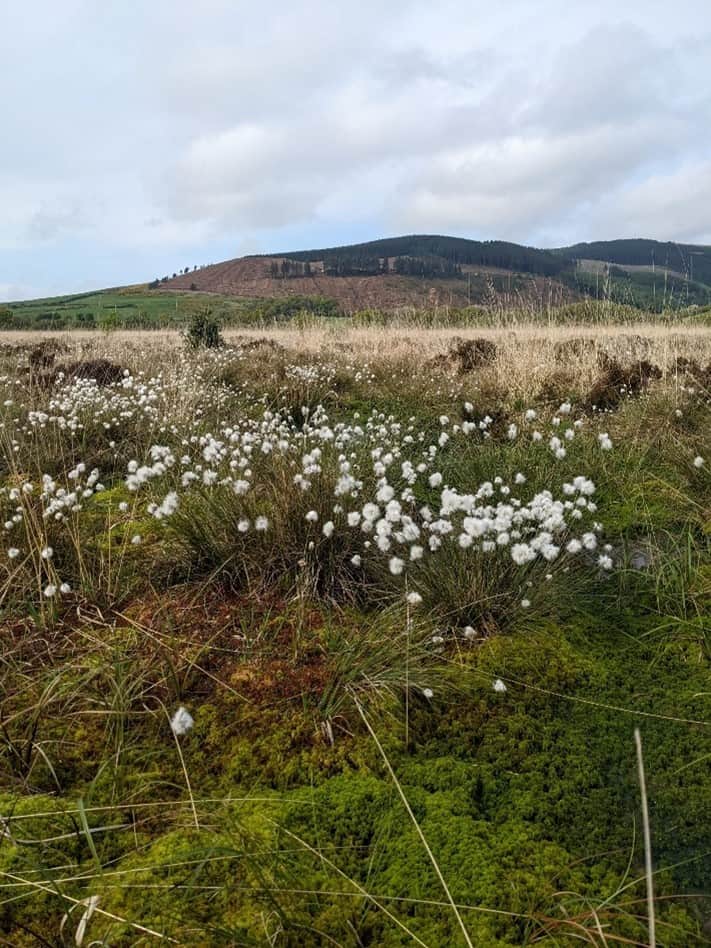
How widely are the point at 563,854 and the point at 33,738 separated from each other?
1.87 meters

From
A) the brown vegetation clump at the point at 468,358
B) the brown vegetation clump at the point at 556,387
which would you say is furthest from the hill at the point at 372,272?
the brown vegetation clump at the point at 556,387

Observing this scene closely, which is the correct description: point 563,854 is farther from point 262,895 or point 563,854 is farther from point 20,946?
point 20,946

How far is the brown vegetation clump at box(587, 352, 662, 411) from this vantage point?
7.65 m

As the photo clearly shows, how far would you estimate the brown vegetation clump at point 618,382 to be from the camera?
25.1 feet

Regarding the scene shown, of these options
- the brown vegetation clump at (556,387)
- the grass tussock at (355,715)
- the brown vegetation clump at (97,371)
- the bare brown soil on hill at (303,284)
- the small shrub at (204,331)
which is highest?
the bare brown soil on hill at (303,284)

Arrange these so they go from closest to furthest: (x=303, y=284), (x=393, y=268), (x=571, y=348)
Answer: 1. (x=571, y=348)
2. (x=303, y=284)
3. (x=393, y=268)

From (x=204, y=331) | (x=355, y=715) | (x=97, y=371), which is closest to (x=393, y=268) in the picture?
(x=204, y=331)

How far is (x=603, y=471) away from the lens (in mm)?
5004

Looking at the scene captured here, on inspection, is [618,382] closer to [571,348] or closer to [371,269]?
[571,348]

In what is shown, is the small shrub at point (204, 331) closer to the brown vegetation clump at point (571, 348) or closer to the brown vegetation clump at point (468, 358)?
the brown vegetation clump at point (468, 358)

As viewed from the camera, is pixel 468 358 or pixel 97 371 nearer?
pixel 97 371

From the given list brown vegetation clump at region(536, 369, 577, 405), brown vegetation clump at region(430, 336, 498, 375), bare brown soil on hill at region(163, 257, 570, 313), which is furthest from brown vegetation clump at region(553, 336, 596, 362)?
bare brown soil on hill at region(163, 257, 570, 313)

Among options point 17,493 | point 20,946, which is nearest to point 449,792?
point 20,946

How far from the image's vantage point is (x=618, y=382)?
7973 mm
